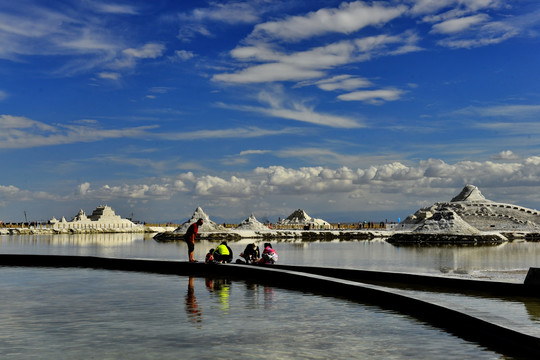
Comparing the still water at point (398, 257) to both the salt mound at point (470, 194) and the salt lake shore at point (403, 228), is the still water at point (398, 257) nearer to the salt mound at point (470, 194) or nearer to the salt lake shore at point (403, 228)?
the salt lake shore at point (403, 228)

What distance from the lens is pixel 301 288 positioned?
17.6m

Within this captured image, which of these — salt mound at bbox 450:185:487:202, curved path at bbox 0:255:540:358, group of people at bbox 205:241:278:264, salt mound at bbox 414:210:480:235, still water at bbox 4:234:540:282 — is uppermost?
salt mound at bbox 450:185:487:202

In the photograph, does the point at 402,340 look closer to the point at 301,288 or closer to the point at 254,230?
the point at 301,288

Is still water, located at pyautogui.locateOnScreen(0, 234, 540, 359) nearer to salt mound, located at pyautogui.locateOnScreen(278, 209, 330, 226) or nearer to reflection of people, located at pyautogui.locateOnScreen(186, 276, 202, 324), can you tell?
reflection of people, located at pyautogui.locateOnScreen(186, 276, 202, 324)

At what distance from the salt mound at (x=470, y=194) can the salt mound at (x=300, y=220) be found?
37.1 m

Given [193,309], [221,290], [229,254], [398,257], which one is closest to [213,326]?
[193,309]

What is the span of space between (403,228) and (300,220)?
4532 cm

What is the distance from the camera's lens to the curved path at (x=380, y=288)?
373 inches

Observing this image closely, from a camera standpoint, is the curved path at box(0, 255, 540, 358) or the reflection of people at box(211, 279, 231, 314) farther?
the reflection of people at box(211, 279, 231, 314)

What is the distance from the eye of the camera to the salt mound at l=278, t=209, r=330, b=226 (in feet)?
572

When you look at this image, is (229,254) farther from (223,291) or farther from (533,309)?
(533,309)

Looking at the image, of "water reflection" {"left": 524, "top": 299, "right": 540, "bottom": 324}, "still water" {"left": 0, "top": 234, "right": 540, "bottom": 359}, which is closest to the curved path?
"still water" {"left": 0, "top": 234, "right": 540, "bottom": 359}

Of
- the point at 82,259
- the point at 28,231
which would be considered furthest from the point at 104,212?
the point at 82,259

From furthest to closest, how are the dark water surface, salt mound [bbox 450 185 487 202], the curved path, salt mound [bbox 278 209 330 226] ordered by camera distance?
salt mound [bbox 278 209 330 226], salt mound [bbox 450 185 487 202], the curved path, the dark water surface
